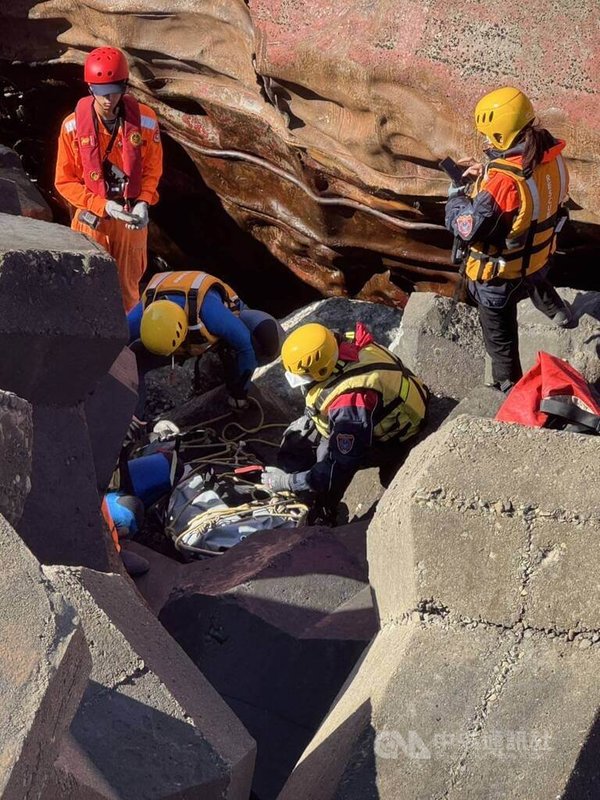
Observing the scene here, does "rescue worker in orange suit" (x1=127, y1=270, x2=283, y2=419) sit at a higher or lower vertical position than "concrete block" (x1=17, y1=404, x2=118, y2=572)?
lower

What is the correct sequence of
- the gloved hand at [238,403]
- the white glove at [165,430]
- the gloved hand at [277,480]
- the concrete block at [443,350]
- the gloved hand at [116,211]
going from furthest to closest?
the gloved hand at [238,403]
the white glove at [165,430]
the gloved hand at [116,211]
the concrete block at [443,350]
the gloved hand at [277,480]

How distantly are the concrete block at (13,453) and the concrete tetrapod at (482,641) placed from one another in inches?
37.3

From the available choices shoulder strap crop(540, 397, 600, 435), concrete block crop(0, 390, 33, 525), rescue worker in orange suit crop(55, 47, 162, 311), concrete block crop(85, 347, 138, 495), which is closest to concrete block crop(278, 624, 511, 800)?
concrete block crop(0, 390, 33, 525)

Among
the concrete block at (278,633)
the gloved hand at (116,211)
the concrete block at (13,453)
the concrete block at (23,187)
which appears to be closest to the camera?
the concrete block at (13,453)

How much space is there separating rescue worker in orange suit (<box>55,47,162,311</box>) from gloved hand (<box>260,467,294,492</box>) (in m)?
1.17

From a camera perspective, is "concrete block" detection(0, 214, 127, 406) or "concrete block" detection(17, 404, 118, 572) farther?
"concrete block" detection(17, 404, 118, 572)

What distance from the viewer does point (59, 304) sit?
11.5 feet

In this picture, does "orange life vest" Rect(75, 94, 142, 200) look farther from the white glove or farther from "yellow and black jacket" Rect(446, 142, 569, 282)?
"yellow and black jacket" Rect(446, 142, 569, 282)

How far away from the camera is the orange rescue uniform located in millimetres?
5602

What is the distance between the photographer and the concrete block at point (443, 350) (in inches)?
211

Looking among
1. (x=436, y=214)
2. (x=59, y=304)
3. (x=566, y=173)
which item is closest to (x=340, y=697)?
(x=59, y=304)

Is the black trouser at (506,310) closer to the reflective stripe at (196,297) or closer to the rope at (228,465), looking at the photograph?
the rope at (228,465)

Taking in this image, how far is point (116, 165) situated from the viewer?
222 inches

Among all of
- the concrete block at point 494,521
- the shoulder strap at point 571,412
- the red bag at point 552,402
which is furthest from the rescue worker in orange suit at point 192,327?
the concrete block at point 494,521
